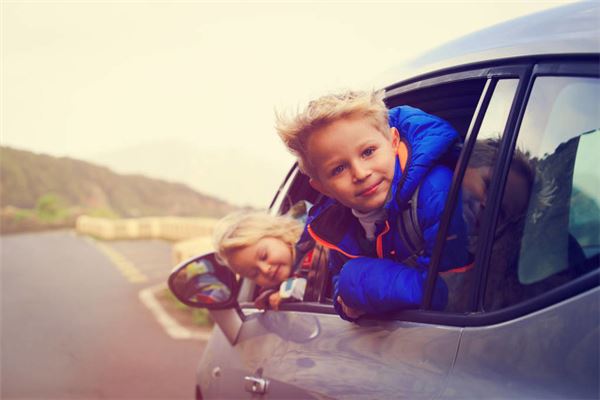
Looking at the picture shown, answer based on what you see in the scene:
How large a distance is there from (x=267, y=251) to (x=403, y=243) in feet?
3.52

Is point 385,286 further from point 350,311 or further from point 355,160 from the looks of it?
point 355,160

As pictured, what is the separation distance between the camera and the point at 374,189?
2090 mm

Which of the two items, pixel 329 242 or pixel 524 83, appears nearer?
pixel 524 83

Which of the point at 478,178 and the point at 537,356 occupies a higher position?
the point at 478,178

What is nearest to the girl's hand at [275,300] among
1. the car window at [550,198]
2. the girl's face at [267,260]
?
the girl's face at [267,260]

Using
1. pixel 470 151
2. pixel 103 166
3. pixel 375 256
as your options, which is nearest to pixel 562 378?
pixel 470 151

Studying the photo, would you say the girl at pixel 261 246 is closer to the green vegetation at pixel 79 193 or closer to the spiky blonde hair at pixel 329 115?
the spiky blonde hair at pixel 329 115

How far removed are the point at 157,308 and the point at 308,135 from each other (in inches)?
397

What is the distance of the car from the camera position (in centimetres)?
146

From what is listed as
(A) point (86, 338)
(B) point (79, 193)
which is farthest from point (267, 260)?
(B) point (79, 193)

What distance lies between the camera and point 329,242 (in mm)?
2250

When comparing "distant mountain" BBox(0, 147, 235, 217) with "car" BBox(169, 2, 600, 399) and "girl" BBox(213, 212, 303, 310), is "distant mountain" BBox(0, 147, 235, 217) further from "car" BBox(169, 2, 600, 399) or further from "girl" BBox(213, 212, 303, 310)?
"car" BBox(169, 2, 600, 399)

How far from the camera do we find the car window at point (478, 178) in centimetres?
177

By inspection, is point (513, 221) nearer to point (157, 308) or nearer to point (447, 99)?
point (447, 99)
